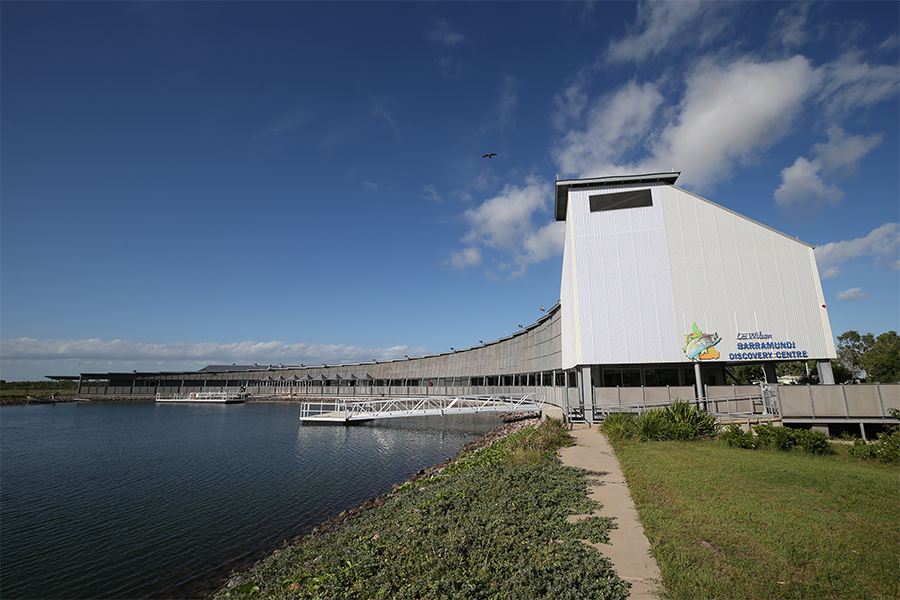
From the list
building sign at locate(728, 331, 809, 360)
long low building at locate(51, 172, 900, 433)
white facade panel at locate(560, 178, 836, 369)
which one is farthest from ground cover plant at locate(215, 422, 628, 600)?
building sign at locate(728, 331, 809, 360)

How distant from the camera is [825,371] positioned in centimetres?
2569

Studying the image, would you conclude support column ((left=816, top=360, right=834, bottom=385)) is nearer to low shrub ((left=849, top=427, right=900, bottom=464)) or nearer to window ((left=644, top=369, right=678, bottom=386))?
window ((left=644, top=369, right=678, bottom=386))

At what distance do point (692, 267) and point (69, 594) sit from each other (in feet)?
104

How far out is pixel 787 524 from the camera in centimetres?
793

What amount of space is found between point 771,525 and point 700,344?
20.5 m

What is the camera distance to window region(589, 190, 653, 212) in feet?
92.4

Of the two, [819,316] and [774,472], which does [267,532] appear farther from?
[819,316]

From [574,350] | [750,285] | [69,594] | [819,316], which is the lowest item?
[69,594]

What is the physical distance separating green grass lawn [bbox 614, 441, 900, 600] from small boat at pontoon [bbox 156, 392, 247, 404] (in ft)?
290

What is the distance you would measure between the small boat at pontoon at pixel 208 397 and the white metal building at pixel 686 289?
78.9 metres

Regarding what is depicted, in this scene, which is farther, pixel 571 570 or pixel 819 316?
pixel 819 316

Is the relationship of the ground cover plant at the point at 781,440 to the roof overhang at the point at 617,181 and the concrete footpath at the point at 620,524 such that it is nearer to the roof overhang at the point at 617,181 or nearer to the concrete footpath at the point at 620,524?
the concrete footpath at the point at 620,524

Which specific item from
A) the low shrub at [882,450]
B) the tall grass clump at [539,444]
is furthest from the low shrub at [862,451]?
the tall grass clump at [539,444]

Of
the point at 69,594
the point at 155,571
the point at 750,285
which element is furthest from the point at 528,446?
the point at 750,285
